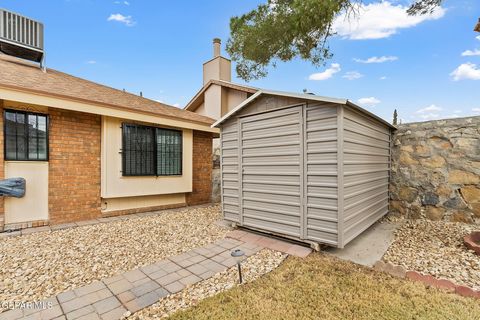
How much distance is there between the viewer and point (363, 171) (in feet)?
15.1

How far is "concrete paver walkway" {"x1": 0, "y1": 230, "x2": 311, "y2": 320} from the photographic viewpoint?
2.41 metres

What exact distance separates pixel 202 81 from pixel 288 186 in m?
11.4

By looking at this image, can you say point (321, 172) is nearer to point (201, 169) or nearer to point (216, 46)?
point (201, 169)

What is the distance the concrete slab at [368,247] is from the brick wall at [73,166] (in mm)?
5809

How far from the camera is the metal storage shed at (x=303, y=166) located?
3816 millimetres

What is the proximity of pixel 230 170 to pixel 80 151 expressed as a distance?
381 cm

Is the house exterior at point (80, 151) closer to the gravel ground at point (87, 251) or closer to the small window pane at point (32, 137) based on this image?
the small window pane at point (32, 137)

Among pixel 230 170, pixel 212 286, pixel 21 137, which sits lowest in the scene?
pixel 212 286

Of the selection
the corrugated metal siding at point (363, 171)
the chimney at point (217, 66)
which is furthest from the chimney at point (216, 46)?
the corrugated metal siding at point (363, 171)

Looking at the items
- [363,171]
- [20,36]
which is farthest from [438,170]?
[20,36]

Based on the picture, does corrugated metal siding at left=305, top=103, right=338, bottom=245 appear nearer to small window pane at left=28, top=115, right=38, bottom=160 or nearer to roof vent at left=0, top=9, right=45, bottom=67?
small window pane at left=28, top=115, right=38, bottom=160

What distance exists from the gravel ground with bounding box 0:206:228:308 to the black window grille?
176cm

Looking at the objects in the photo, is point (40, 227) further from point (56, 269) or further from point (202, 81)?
point (202, 81)

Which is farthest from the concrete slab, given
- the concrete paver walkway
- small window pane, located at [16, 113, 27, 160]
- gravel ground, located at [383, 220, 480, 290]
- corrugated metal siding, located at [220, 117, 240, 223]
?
small window pane, located at [16, 113, 27, 160]
